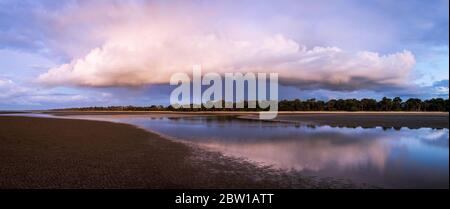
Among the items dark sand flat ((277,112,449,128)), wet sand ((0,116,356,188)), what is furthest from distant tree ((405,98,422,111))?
wet sand ((0,116,356,188))

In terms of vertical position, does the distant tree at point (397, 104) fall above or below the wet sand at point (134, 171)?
above

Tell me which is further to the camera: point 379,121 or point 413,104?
point 413,104

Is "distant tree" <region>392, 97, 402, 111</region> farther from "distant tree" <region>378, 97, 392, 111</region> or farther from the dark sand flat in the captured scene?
the dark sand flat

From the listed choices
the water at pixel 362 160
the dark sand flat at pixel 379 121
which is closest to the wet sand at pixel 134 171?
the water at pixel 362 160

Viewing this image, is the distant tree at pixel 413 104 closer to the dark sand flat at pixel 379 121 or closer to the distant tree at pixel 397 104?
the distant tree at pixel 397 104

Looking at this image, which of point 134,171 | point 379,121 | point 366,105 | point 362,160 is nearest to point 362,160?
point 362,160

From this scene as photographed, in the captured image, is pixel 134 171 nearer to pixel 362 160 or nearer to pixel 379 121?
pixel 362 160

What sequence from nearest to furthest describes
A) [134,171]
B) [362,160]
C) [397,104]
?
[134,171], [362,160], [397,104]
